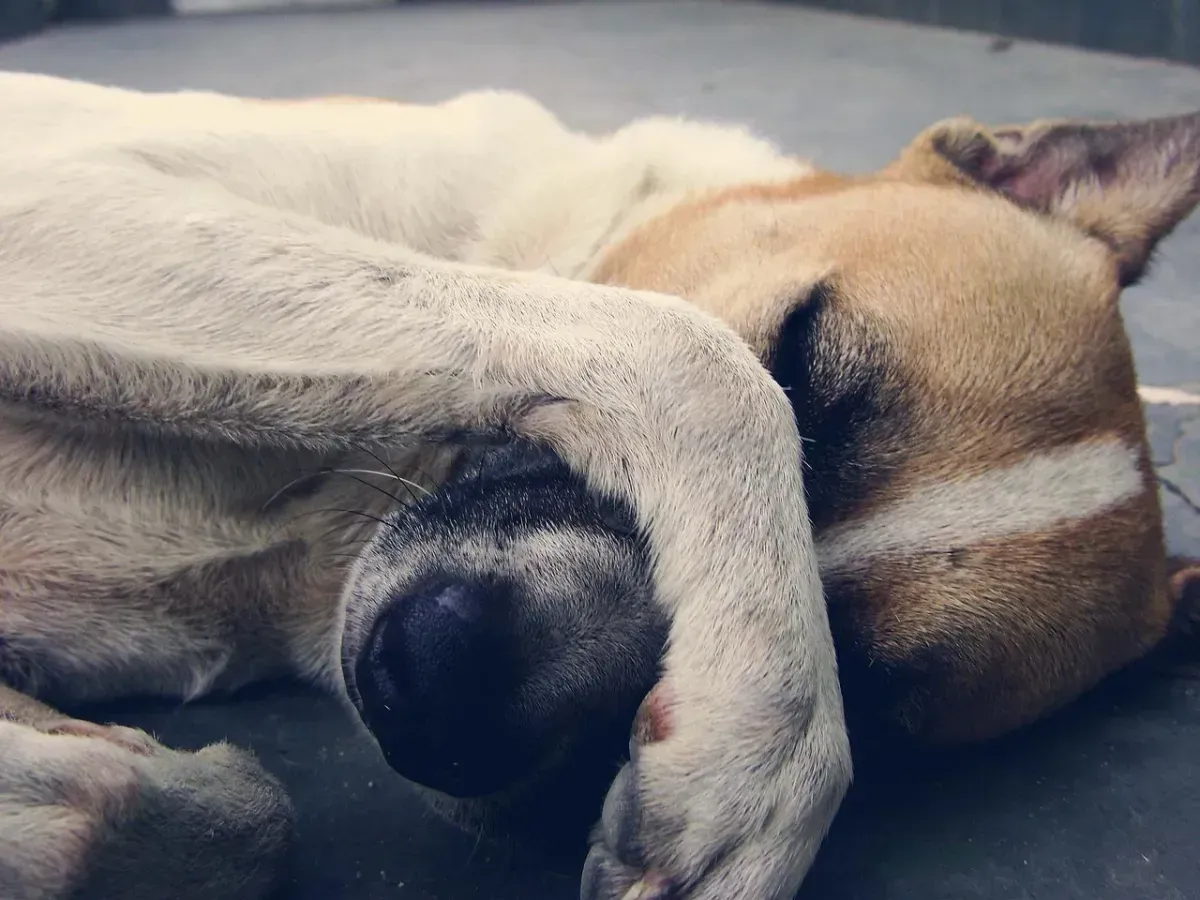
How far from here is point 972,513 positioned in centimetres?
142

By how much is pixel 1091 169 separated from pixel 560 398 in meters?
1.21

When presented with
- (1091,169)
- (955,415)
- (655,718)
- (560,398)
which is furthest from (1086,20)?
(655,718)

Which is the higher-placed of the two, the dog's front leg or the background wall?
the dog's front leg

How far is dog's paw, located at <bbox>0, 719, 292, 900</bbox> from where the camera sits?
40.8 inches

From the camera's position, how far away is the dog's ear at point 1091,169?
1.90 meters

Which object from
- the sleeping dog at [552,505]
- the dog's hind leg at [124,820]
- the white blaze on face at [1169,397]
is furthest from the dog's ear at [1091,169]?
the dog's hind leg at [124,820]

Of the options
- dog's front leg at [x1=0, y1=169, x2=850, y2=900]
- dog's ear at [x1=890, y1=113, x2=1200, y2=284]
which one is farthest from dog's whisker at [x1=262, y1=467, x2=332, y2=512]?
dog's ear at [x1=890, y1=113, x2=1200, y2=284]

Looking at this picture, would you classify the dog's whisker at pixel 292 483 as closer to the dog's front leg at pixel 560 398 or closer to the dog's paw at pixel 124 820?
the dog's front leg at pixel 560 398

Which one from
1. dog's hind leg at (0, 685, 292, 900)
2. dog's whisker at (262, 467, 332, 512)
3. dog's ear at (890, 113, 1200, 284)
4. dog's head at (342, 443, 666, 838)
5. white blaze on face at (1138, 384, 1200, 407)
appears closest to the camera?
dog's hind leg at (0, 685, 292, 900)

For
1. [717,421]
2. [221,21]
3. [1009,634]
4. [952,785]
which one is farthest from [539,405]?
[221,21]

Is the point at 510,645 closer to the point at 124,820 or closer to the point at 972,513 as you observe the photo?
the point at 124,820

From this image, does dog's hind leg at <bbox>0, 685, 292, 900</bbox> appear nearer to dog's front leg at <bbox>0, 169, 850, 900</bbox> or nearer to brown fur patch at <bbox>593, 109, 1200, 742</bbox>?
dog's front leg at <bbox>0, 169, 850, 900</bbox>

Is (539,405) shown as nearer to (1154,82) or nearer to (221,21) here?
(1154,82)

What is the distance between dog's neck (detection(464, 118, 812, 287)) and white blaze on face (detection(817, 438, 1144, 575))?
703mm
